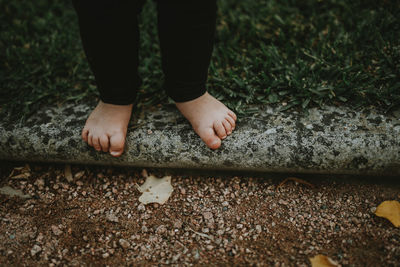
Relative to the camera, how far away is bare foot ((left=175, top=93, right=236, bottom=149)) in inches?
56.7

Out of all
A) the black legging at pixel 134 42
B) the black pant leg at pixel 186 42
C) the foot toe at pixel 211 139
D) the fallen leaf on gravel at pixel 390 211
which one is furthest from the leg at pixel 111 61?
the fallen leaf on gravel at pixel 390 211

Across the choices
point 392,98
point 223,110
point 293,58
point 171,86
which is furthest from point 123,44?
point 392,98

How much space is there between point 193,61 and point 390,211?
1.10m

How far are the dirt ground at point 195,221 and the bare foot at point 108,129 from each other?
0.74 feet

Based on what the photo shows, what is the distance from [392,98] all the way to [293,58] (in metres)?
Result: 0.62

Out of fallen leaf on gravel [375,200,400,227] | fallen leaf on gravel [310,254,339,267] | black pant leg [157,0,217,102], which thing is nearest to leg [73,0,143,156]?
black pant leg [157,0,217,102]

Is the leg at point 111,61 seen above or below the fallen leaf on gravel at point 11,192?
above

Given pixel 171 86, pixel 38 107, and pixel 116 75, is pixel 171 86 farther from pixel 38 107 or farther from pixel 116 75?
pixel 38 107

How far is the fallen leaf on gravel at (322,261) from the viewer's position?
4.00 ft

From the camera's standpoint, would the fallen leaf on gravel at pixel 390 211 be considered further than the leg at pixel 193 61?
Yes

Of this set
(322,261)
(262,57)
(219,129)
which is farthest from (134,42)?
(322,261)

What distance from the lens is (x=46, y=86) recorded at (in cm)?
184

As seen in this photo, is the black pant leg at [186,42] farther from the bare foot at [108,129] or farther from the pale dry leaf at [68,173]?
the pale dry leaf at [68,173]

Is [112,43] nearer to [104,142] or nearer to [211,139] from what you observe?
[104,142]
